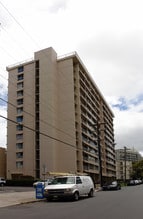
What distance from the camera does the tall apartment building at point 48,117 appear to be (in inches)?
3012

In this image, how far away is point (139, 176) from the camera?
12356cm

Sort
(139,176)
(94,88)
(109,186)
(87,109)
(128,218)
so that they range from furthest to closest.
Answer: (139,176)
(94,88)
(87,109)
(109,186)
(128,218)

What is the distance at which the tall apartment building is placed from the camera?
76.5 meters

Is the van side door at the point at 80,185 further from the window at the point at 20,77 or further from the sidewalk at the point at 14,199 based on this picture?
the window at the point at 20,77

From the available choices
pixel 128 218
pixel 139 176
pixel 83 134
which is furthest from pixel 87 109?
pixel 128 218

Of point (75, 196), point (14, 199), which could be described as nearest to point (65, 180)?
point (75, 196)

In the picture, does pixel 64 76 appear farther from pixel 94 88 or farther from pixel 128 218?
pixel 128 218

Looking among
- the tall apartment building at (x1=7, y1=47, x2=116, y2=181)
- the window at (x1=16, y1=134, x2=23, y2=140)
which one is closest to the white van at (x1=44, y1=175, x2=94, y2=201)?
the tall apartment building at (x1=7, y1=47, x2=116, y2=181)

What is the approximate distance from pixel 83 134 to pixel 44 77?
1665cm

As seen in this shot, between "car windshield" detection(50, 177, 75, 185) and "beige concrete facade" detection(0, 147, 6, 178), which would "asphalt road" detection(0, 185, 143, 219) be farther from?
"beige concrete facade" detection(0, 147, 6, 178)

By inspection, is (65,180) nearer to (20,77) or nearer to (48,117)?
(48,117)

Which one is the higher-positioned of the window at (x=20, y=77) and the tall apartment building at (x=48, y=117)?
the window at (x=20, y=77)

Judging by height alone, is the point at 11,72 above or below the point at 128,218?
above

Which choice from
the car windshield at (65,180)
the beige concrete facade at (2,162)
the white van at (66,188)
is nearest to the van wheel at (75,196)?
the white van at (66,188)
